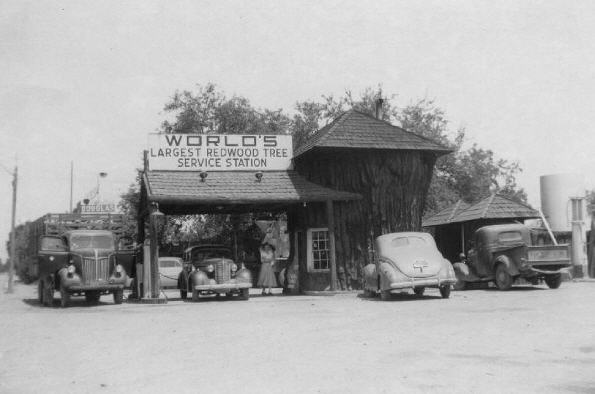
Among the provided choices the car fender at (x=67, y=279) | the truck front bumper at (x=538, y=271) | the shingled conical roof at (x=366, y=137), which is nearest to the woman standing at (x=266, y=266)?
the shingled conical roof at (x=366, y=137)

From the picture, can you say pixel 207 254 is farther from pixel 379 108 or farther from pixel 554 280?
pixel 554 280

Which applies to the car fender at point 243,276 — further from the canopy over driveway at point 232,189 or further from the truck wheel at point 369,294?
the truck wheel at point 369,294

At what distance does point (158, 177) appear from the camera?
19609mm

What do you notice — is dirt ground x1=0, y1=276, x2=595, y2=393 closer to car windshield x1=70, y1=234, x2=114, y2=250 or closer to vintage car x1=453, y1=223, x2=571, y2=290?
car windshield x1=70, y1=234, x2=114, y2=250

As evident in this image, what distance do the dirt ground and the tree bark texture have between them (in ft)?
21.3

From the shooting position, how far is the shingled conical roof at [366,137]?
792 inches

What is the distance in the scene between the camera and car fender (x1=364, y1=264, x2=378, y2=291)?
55.9ft

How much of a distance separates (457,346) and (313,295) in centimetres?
1137

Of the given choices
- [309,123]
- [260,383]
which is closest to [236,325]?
[260,383]

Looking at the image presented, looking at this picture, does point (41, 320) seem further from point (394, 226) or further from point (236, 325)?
point (394, 226)

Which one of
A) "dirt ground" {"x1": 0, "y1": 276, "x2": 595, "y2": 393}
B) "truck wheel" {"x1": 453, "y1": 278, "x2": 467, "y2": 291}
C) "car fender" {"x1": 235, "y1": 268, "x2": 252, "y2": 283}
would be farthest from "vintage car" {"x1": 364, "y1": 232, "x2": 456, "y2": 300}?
"truck wheel" {"x1": 453, "y1": 278, "x2": 467, "y2": 291}

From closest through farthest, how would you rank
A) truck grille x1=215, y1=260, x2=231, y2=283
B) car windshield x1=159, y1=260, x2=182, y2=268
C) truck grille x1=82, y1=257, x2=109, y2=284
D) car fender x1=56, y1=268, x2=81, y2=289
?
car fender x1=56, y1=268, x2=81, y2=289 < truck grille x1=82, y1=257, x2=109, y2=284 < truck grille x1=215, y1=260, x2=231, y2=283 < car windshield x1=159, y1=260, x2=182, y2=268

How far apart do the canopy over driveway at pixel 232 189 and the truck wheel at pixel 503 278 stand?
4680 millimetres

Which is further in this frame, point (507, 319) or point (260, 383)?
point (507, 319)
